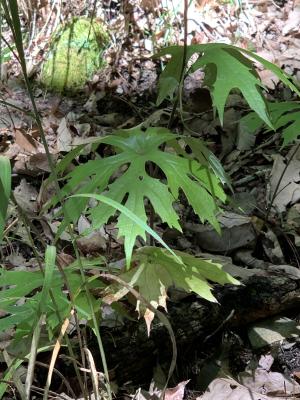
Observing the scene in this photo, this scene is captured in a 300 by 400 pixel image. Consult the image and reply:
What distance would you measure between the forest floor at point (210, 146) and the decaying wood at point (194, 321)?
6cm

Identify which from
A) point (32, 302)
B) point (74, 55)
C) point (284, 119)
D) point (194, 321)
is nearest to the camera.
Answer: point (32, 302)

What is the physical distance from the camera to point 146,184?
1603 mm

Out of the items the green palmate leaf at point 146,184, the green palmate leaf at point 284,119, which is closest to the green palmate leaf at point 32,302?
the green palmate leaf at point 146,184

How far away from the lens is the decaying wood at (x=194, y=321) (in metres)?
1.82

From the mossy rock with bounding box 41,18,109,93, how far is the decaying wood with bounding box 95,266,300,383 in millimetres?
2300

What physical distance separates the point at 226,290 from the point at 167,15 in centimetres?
274

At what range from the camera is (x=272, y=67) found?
1.68 metres

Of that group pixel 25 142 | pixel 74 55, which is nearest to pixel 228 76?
pixel 25 142

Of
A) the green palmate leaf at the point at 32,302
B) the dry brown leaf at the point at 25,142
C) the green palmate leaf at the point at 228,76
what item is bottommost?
the dry brown leaf at the point at 25,142

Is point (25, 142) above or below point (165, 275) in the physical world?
below

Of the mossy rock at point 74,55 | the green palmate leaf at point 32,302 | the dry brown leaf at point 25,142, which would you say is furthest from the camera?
the mossy rock at point 74,55

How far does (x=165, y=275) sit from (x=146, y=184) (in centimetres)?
29

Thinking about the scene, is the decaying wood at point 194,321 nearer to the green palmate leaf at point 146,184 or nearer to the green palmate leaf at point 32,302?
the green palmate leaf at point 32,302

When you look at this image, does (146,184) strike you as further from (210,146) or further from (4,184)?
(210,146)
